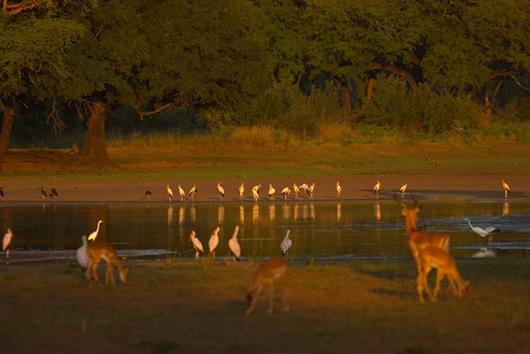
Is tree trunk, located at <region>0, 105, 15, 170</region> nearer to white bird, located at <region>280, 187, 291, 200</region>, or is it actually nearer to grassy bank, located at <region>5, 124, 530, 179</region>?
grassy bank, located at <region>5, 124, 530, 179</region>

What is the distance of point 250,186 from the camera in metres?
41.6

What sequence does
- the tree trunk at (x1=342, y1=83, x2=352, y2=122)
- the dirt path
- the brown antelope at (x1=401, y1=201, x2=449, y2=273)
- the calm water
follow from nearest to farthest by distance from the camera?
the brown antelope at (x1=401, y1=201, x2=449, y2=273)
the calm water
the dirt path
the tree trunk at (x1=342, y1=83, x2=352, y2=122)

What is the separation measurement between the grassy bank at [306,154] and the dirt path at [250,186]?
179 cm

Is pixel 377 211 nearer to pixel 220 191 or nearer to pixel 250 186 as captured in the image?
pixel 220 191

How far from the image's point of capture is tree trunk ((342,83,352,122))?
212 ft

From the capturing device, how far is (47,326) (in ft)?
43.8

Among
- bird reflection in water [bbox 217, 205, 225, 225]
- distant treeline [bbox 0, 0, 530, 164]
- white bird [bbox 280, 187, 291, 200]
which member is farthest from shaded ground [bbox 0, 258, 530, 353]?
distant treeline [bbox 0, 0, 530, 164]

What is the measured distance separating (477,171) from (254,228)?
69.5ft

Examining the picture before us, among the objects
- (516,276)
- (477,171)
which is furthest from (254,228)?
(477,171)

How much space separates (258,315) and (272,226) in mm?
14781

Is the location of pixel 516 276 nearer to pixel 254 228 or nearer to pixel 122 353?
pixel 122 353

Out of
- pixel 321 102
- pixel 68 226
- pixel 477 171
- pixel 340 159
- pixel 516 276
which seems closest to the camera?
pixel 516 276

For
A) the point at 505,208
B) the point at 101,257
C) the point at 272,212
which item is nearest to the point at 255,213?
the point at 272,212

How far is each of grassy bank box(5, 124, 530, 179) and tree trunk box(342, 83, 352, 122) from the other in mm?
3850
